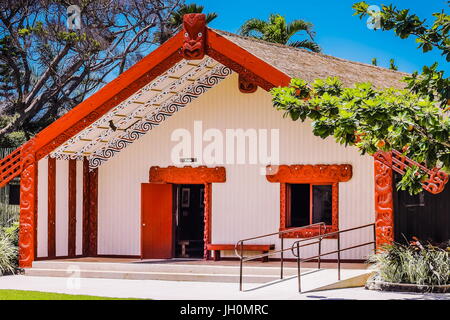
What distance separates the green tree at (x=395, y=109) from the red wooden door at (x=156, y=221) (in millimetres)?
8213

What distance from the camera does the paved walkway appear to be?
15.3 metres

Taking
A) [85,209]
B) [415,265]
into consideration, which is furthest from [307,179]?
[85,209]

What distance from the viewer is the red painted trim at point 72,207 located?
2203 centimetres

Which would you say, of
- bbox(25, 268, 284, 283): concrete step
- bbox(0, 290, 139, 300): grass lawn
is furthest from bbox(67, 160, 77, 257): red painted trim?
bbox(0, 290, 139, 300): grass lawn

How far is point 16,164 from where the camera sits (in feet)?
68.3

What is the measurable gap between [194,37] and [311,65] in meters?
3.52

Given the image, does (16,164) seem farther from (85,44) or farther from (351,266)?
(85,44)

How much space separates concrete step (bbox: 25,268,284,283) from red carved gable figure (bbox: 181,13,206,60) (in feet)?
15.2

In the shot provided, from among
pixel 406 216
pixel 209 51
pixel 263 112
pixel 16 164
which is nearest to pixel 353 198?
pixel 406 216

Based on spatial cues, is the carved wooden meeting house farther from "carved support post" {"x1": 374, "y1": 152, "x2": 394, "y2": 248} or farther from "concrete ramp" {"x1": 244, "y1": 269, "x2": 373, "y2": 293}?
"concrete ramp" {"x1": 244, "y1": 269, "x2": 373, "y2": 293}

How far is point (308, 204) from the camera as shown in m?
20.5

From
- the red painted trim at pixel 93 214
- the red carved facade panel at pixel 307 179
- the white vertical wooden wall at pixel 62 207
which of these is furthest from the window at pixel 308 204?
the white vertical wooden wall at pixel 62 207

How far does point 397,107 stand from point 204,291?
6.38m

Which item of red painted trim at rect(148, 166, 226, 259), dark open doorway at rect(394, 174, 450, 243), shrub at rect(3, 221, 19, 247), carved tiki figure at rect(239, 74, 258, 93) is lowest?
shrub at rect(3, 221, 19, 247)
